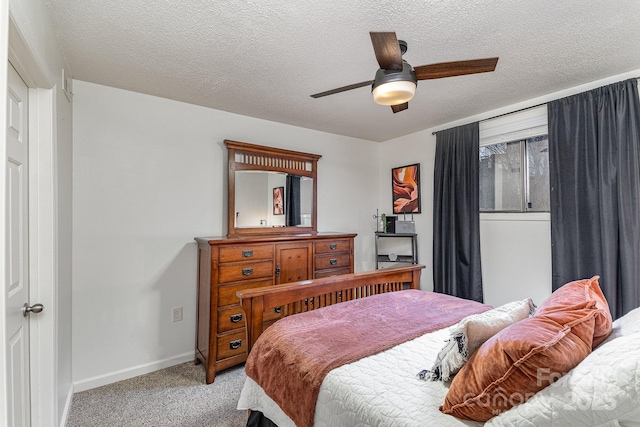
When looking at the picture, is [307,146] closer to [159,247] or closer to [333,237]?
[333,237]

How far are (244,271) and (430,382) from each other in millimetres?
1847

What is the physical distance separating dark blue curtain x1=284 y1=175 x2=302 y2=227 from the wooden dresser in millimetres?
507

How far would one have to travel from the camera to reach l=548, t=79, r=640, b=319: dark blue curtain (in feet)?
7.38

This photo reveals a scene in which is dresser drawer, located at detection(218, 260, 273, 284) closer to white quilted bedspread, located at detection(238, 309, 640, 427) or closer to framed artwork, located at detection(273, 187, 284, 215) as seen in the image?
framed artwork, located at detection(273, 187, 284, 215)

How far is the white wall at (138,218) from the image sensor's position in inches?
96.3

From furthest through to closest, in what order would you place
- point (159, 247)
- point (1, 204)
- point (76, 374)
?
point (159, 247), point (76, 374), point (1, 204)

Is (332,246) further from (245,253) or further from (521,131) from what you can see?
(521,131)

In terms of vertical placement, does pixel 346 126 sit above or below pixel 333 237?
above

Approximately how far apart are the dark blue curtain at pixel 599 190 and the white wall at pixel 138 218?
3020 mm

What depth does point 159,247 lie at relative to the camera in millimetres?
2762

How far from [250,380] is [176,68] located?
2.19m

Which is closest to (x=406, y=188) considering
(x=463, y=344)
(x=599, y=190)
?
(x=599, y=190)

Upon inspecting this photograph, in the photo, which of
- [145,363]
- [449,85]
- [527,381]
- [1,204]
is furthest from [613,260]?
[145,363]

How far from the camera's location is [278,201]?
11.1 ft
